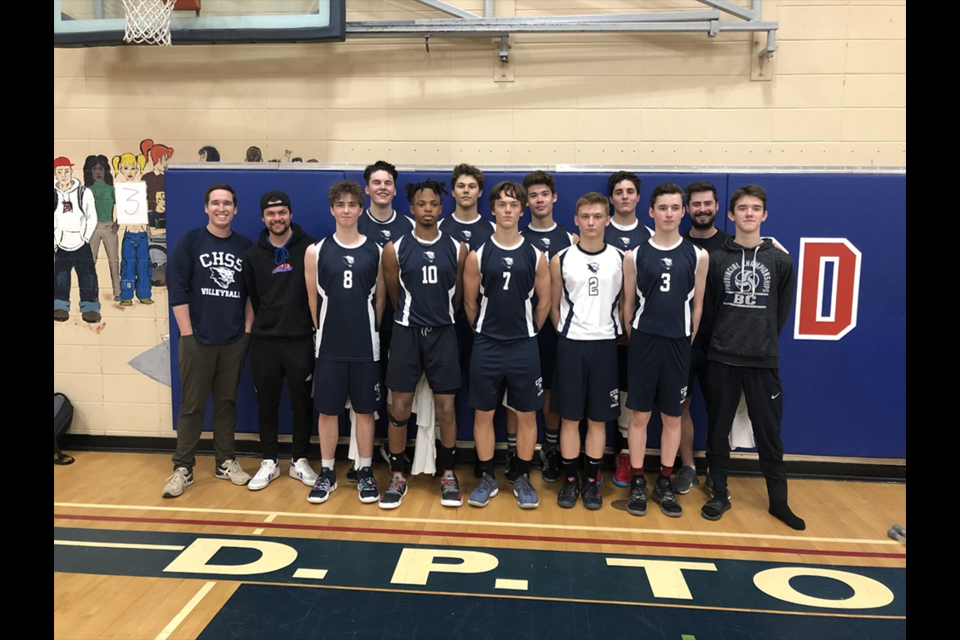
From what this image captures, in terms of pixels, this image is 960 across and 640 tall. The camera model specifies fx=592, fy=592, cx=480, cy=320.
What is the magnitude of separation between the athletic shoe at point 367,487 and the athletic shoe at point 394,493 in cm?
6

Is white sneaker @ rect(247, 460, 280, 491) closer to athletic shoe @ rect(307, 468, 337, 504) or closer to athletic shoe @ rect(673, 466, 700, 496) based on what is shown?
athletic shoe @ rect(307, 468, 337, 504)

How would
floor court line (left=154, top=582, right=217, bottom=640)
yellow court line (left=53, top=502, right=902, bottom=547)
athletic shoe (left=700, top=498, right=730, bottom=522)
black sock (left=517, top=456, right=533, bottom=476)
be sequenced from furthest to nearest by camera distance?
black sock (left=517, top=456, right=533, bottom=476) < athletic shoe (left=700, top=498, right=730, bottom=522) < yellow court line (left=53, top=502, right=902, bottom=547) < floor court line (left=154, top=582, right=217, bottom=640)

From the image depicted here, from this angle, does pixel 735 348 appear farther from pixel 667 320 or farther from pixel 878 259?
pixel 878 259

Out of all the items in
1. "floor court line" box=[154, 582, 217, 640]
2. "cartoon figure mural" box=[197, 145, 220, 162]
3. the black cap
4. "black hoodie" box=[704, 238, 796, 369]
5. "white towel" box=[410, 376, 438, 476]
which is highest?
"cartoon figure mural" box=[197, 145, 220, 162]

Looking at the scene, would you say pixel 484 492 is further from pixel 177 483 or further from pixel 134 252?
pixel 134 252

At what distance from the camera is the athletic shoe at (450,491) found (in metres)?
3.66

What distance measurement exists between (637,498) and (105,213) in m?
4.51

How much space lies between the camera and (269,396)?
3969mm

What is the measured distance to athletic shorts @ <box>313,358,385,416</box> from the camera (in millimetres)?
3629

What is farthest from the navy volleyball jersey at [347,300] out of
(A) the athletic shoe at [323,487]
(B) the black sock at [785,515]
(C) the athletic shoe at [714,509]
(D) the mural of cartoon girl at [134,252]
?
(B) the black sock at [785,515]

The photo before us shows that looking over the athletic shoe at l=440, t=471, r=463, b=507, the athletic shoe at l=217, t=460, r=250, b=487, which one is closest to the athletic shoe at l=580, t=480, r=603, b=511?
the athletic shoe at l=440, t=471, r=463, b=507

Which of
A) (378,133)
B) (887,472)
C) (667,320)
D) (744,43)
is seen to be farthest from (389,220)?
(887,472)

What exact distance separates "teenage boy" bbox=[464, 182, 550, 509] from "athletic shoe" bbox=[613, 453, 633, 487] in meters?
0.68

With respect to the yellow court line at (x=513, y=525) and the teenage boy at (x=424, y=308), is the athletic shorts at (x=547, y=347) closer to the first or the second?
the teenage boy at (x=424, y=308)
